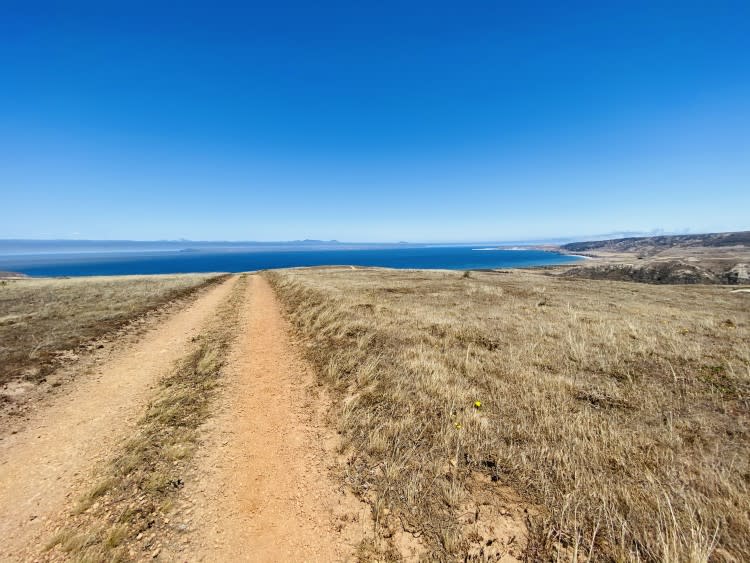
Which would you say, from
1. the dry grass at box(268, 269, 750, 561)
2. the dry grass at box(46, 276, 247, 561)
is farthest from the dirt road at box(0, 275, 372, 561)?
the dry grass at box(268, 269, 750, 561)

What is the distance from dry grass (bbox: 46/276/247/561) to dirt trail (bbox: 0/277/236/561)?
1.27 feet

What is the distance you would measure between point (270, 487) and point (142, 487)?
210 cm

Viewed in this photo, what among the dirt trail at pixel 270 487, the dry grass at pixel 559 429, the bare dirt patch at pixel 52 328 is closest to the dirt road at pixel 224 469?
the dirt trail at pixel 270 487

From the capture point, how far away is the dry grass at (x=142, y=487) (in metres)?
3.88

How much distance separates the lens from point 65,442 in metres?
6.16

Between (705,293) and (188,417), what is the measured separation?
37.2m

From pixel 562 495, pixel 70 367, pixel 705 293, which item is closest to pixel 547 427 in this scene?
pixel 562 495

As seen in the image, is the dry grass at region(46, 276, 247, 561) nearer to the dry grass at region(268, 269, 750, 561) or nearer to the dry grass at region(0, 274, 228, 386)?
the dry grass at region(268, 269, 750, 561)

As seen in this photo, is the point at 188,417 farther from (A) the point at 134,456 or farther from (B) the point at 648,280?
(B) the point at 648,280

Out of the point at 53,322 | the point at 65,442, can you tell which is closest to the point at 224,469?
the point at 65,442

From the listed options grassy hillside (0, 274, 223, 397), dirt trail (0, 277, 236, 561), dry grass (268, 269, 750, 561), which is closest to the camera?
dry grass (268, 269, 750, 561)

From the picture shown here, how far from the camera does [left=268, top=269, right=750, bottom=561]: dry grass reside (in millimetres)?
3723

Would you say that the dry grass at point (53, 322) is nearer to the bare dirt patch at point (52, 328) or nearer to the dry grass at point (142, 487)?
the bare dirt patch at point (52, 328)

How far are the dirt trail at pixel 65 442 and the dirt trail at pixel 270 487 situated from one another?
1950mm
